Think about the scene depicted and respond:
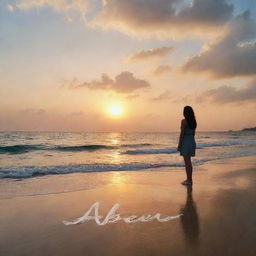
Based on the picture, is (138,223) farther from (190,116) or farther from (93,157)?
(93,157)

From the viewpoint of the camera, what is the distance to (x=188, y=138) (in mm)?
8492

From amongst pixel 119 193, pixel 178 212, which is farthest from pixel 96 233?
pixel 119 193

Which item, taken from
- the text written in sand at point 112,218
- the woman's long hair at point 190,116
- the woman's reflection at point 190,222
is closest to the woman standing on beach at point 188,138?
the woman's long hair at point 190,116

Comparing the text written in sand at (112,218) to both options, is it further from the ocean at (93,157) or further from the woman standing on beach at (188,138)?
the ocean at (93,157)

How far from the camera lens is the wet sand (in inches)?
149

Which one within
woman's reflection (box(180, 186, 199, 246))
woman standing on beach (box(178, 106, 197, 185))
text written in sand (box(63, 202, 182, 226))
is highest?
woman standing on beach (box(178, 106, 197, 185))

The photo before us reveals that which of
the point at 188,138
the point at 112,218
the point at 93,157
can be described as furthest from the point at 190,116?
the point at 93,157

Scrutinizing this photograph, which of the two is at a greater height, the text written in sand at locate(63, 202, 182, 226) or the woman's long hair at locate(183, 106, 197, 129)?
the woman's long hair at locate(183, 106, 197, 129)

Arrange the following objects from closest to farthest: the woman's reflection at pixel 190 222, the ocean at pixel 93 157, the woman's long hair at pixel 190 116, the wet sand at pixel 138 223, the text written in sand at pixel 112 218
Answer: the wet sand at pixel 138 223 < the woman's reflection at pixel 190 222 < the text written in sand at pixel 112 218 < the woman's long hair at pixel 190 116 < the ocean at pixel 93 157

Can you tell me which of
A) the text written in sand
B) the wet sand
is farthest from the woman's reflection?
the text written in sand

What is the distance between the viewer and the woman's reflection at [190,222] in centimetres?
404

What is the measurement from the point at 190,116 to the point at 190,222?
3983mm

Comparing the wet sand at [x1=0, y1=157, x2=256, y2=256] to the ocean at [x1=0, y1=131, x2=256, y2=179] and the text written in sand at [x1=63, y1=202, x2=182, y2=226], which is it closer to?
the text written in sand at [x1=63, y1=202, x2=182, y2=226]

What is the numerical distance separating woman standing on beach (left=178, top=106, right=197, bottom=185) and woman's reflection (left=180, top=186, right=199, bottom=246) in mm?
1833
